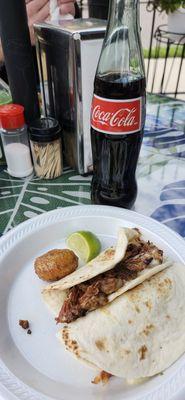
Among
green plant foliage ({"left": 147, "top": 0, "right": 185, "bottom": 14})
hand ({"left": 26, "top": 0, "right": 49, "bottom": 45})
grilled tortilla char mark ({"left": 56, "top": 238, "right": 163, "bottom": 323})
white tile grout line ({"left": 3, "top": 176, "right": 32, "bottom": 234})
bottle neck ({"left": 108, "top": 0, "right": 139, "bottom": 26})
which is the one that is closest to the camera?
grilled tortilla char mark ({"left": 56, "top": 238, "right": 163, "bottom": 323})

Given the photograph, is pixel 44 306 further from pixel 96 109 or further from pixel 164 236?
pixel 96 109

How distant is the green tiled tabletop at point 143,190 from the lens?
1028mm

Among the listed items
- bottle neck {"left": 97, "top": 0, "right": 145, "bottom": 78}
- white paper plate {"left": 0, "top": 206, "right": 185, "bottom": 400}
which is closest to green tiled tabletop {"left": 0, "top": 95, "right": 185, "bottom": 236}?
white paper plate {"left": 0, "top": 206, "right": 185, "bottom": 400}

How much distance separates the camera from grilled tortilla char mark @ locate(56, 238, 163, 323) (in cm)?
71

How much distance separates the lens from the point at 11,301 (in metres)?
0.77

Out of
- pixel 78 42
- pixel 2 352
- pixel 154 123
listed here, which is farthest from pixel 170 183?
pixel 2 352

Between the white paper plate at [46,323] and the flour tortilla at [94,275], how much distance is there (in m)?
0.03

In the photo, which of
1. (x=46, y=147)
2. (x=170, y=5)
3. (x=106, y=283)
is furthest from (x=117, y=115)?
(x=170, y=5)

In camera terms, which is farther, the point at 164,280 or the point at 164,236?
the point at 164,236

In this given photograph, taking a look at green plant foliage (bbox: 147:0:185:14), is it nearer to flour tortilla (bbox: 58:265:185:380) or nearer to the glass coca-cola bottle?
the glass coca-cola bottle

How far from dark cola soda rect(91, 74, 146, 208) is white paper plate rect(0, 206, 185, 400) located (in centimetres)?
12

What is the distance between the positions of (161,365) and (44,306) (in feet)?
0.94

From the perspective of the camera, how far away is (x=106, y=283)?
723mm

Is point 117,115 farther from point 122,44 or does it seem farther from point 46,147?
point 46,147
